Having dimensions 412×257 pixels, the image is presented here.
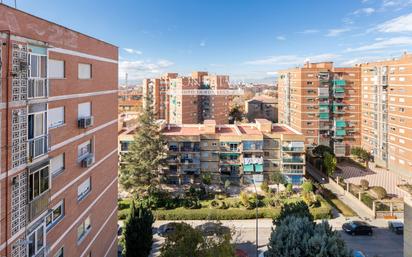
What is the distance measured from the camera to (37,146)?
8.52m

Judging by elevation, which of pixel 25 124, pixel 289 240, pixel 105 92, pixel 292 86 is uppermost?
pixel 292 86

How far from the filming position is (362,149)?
151ft

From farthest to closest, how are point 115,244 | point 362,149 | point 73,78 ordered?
point 362,149, point 115,244, point 73,78

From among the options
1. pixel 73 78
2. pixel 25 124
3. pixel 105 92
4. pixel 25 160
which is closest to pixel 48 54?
pixel 73 78

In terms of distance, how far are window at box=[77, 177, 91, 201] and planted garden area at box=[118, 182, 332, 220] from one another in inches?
509

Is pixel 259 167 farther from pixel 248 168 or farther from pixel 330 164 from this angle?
pixel 330 164

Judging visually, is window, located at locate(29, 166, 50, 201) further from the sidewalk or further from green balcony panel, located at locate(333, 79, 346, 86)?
green balcony panel, located at locate(333, 79, 346, 86)

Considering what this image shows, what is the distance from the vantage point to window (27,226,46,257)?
845 cm

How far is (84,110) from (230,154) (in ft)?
81.5

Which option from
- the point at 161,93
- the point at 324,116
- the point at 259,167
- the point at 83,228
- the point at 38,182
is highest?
the point at 161,93

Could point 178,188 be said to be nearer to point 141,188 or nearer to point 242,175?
point 141,188

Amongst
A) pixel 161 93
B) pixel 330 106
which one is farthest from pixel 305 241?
pixel 161 93

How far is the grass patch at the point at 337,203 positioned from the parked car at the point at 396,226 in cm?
335

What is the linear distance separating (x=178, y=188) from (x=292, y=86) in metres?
30.9
